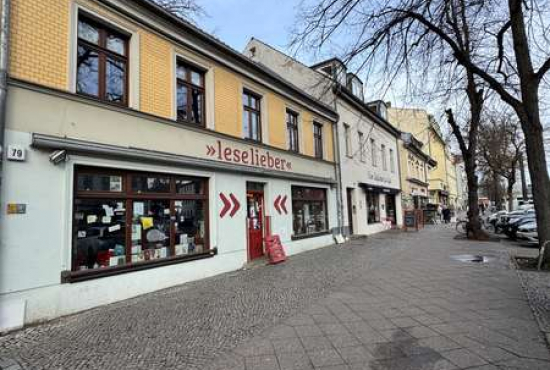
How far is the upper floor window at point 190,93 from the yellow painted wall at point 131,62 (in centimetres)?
41

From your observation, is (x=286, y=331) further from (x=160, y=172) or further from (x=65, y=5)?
(x=65, y=5)

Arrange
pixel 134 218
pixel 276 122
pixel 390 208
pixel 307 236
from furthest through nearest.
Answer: pixel 390 208 → pixel 307 236 → pixel 276 122 → pixel 134 218

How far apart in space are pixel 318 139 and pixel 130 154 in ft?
31.6

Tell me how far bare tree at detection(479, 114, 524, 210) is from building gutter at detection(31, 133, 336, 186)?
2362 cm

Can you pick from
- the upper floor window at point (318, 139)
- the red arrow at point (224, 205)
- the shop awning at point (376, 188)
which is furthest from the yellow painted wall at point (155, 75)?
the shop awning at point (376, 188)

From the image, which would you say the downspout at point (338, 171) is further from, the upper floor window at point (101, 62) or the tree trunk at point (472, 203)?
the upper floor window at point (101, 62)

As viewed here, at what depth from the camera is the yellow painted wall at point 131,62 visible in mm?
5270

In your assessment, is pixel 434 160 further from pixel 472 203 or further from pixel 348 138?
pixel 348 138

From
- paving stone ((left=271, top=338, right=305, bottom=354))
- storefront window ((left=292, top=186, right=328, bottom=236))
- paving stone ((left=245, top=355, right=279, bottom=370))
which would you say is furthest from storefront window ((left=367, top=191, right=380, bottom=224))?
paving stone ((left=245, top=355, right=279, bottom=370))

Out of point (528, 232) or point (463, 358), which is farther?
point (528, 232)

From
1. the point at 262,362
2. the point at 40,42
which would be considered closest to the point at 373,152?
the point at 40,42

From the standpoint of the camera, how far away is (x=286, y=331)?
4344mm

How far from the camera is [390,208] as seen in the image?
22.5 metres

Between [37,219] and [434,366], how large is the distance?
620 cm
